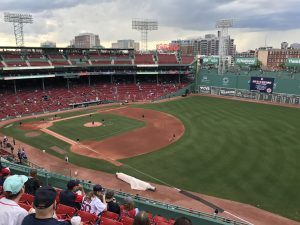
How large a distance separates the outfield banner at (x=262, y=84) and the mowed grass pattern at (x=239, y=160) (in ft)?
43.2

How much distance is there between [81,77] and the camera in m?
76.7

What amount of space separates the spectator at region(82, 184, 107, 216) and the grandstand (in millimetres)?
50413

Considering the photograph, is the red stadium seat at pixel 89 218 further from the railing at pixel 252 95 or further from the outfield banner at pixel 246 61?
the outfield banner at pixel 246 61

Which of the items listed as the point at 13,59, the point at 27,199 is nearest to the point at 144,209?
the point at 27,199

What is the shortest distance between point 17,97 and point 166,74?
42.6 m

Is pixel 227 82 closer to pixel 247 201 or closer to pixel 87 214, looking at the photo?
pixel 247 201

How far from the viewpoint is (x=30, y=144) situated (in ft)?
123

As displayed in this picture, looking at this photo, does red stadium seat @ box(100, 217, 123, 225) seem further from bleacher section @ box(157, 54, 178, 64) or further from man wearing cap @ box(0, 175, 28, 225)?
bleacher section @ box(157, 54, 178, 64)

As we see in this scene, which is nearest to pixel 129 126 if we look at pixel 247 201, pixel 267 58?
pixel 247 201

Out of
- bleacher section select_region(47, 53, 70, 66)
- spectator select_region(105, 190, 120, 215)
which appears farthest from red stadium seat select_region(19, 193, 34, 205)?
bleacher section select_region(47, 53, 70, 66)

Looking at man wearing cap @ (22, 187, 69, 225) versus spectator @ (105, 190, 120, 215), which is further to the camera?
spectator @ (105, 190, 120, 215)

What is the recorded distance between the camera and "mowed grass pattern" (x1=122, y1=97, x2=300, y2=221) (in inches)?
934

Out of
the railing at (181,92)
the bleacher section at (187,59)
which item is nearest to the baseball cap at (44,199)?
the railing at (181,92)

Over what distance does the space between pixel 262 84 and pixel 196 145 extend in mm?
35709
